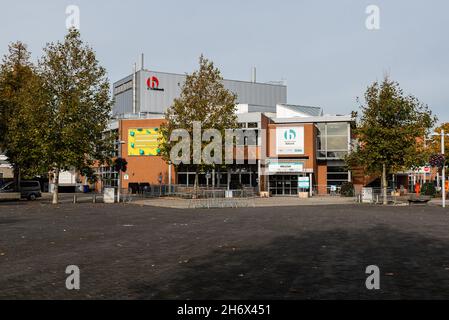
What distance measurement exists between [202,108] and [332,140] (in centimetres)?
2056

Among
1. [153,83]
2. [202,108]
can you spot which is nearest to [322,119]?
[202,108]

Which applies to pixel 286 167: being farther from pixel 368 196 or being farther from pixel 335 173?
pixel 368 196

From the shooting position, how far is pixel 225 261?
Answer: 1002 cm

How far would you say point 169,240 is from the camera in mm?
13688

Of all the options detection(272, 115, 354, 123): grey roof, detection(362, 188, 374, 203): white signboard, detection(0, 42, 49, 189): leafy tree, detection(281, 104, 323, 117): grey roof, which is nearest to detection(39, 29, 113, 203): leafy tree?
detection(0, 42, 49, 189): leafy tree

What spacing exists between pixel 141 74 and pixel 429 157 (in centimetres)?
6344

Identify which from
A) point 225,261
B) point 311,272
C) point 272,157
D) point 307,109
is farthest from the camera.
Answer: point 307,109

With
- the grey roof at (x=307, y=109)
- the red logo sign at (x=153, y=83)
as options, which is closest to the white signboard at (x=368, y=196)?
the grey roof at (x=307, y=109)

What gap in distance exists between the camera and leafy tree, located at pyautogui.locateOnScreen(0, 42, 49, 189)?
108ft

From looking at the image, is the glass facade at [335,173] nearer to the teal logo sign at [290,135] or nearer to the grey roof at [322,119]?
the grey roof at [322,119]

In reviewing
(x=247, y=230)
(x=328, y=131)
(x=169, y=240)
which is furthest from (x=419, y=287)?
(x=328, y=131)

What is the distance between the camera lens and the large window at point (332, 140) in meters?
54.9

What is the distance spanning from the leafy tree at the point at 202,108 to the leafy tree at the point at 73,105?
7350mm

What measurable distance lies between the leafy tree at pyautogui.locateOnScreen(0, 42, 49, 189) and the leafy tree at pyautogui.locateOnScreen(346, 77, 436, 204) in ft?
→ 75.4
